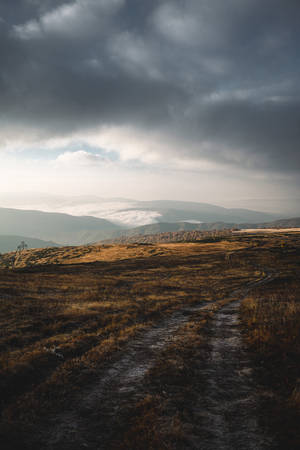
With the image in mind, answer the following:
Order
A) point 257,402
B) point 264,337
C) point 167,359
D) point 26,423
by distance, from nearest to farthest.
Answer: point 26,423, point 257,402, point 167,359, point 264,337

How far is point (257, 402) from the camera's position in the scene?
6.74m

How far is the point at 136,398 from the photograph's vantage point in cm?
704

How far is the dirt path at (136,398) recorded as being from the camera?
5.41 metres

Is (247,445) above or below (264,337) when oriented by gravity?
above

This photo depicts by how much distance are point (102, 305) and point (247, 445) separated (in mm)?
18867

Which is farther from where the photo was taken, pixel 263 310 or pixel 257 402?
pixel 263 310

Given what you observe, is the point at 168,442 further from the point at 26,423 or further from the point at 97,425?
the point at 26,423

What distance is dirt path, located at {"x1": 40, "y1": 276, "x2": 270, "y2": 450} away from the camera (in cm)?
541

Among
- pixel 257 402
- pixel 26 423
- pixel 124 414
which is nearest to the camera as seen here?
pixel 26 423

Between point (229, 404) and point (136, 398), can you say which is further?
point (136, 398)

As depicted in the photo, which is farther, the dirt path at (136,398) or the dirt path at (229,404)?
the dirt path at (136,398)

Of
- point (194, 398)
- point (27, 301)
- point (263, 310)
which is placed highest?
point (194, 398)

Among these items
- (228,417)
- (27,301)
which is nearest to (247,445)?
(228,417)

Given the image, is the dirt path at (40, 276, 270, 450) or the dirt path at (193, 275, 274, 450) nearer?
the dirt path at (193, 275, 274, 450)
